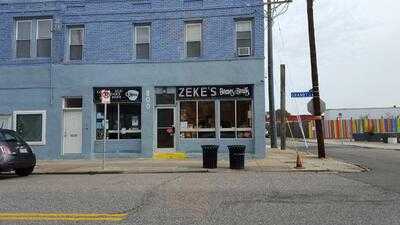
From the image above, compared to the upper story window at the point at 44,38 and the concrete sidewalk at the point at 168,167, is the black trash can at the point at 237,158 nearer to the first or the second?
the concrete sidewalk at the point at 168,167

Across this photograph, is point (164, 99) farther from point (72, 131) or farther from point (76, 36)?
point (76, 36)

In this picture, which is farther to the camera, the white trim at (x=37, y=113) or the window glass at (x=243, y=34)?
the white trim at (x=37, y=113)

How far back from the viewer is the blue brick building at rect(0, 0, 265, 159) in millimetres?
25344

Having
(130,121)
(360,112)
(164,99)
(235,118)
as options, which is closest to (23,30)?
(130,121)

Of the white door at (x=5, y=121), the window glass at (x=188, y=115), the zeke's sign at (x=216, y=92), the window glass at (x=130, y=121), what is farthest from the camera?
the white door at (x=5, y=121)

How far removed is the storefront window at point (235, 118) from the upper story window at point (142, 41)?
13.7ft

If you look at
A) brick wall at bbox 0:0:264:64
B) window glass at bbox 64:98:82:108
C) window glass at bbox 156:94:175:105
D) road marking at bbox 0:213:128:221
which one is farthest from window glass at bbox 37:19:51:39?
road marking at bbox 0:213:128:221

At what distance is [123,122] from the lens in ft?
84.9

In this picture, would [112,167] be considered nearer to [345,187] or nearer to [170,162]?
[170,162]

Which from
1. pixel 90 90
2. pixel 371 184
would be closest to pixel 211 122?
pixel 90 90

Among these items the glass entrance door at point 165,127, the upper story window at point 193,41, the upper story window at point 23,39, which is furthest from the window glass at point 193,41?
the upper story window at point 23,39

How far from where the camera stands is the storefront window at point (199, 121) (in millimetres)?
25547

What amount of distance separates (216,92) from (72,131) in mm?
6827

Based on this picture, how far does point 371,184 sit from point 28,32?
17.9 m
